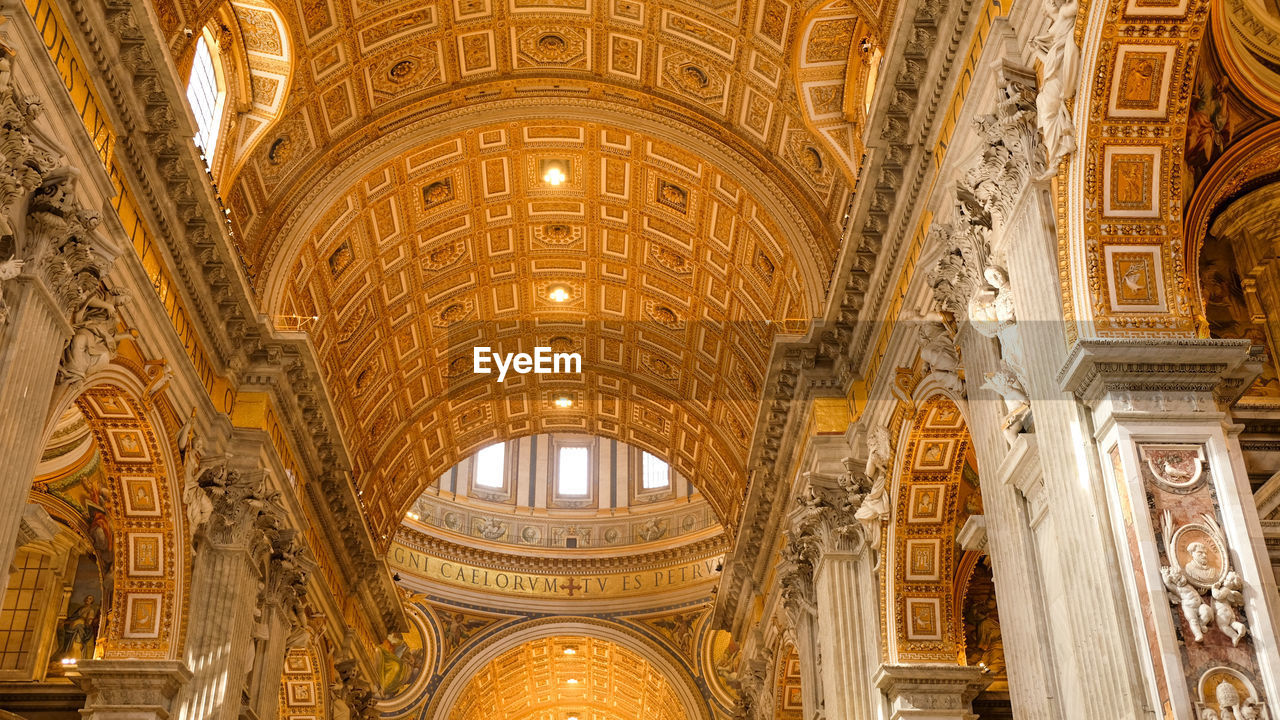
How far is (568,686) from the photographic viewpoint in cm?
4212

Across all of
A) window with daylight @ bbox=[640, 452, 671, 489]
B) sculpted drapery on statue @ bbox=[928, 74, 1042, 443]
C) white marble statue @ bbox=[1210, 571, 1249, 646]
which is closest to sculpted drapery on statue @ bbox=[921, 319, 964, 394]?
sculpted drapery on statue @ bbox=[928, 74, 1042, 443]

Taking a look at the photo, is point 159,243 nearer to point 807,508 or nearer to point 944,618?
point 807,508

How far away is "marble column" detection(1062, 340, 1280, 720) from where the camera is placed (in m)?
7.52

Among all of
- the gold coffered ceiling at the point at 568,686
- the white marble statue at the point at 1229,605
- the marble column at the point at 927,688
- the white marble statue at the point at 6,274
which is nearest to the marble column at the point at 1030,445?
the white marble statue at the point at 1229,605

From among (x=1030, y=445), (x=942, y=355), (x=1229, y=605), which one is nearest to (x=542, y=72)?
(x=942, y=355)

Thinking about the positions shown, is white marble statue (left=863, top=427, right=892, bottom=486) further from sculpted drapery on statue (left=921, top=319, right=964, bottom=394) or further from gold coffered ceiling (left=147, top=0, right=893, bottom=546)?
sculpted drapery on statue (left=921, top=319, right=964, bottom=394)

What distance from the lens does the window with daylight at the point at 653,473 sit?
1574 inches

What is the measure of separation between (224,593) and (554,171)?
8482 millimetres

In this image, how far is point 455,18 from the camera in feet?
57.5

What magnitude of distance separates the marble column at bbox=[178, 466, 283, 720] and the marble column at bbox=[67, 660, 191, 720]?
0.35 metres

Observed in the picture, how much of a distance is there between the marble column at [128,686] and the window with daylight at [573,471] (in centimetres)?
2671

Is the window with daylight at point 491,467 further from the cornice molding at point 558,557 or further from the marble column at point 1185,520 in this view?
the marble column at point 1185,520

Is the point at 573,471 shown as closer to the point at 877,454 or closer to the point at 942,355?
the point at 877,454

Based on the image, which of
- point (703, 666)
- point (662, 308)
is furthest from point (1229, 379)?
point (703, 666)
